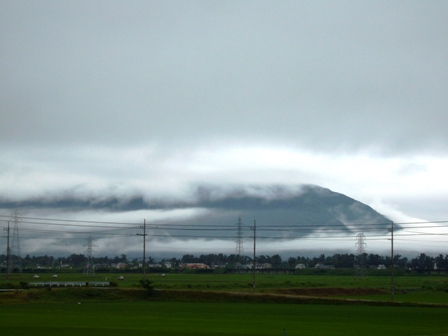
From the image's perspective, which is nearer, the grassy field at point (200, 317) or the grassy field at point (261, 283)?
the grassy field at point (200, 317)

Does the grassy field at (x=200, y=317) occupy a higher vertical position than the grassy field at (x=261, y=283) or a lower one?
higher

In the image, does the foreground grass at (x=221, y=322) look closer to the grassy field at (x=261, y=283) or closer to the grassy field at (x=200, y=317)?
the grassy field at (x=200, y=317)

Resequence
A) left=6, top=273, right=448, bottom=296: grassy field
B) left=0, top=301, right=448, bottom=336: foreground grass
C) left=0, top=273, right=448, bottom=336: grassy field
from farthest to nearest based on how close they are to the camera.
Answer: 1. left=6, top=273, right=448, bottom=296: grassy field
2. left=0, top=273, right=448, bottom=336: grassy field
3. left=0, top=301, right=448, bottom=336: foreground grass

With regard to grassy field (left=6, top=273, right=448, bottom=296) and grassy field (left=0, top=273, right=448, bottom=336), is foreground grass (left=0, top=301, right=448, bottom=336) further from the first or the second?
grassy field (left=6, top=273, right=448, bottom=296)

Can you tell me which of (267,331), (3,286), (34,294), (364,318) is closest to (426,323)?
(364,318)

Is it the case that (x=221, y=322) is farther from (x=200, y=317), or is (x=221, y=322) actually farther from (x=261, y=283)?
(x=261, y=283)

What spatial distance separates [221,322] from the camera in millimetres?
49594

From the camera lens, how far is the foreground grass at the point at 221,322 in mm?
41406

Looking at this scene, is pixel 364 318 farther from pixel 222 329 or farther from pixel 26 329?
pixel 26 329

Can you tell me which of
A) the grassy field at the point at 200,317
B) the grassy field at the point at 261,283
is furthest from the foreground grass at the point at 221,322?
the grassy field at the point at 261,283

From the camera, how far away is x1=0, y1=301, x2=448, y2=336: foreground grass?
4141 cm

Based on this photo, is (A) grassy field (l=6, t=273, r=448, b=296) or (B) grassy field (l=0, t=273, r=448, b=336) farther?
(A) grassy field (l=6, t=273, r=448, b=296)

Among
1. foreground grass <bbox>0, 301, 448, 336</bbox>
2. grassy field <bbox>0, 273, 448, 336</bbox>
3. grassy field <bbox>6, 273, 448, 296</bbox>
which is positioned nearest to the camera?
foreground grass <bbox>0, 301, 448, 336</bbox>

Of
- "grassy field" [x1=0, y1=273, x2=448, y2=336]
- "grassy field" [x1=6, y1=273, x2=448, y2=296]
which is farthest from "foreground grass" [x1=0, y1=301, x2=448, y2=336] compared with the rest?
"grassy field" [x1=6, y1=273, x2=448, y2=296]
